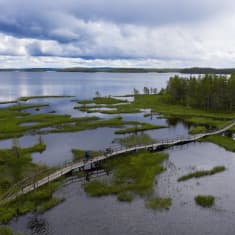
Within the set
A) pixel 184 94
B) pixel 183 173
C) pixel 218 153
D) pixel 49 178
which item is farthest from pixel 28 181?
pixel 184 94

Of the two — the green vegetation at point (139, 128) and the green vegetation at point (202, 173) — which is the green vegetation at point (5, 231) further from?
the green vegetation at point (139, 128)

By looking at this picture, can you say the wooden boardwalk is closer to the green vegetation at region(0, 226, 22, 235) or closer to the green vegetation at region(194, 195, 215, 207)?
the green vegetation at region(0, 226, 22, 235)

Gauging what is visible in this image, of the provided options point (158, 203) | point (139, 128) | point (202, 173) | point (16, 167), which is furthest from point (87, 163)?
A: point (139, 128)

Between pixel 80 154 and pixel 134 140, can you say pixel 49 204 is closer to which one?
pixel 80 154

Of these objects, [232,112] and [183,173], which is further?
[232,112]

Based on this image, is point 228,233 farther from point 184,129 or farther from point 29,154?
point 184,129

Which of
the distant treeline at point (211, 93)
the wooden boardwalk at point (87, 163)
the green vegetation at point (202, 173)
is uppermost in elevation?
the distant treeline at point (211, 93)

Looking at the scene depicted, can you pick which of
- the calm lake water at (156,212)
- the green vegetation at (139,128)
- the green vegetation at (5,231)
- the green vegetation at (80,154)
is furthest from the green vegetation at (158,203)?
the green vegetation at (139,128)
